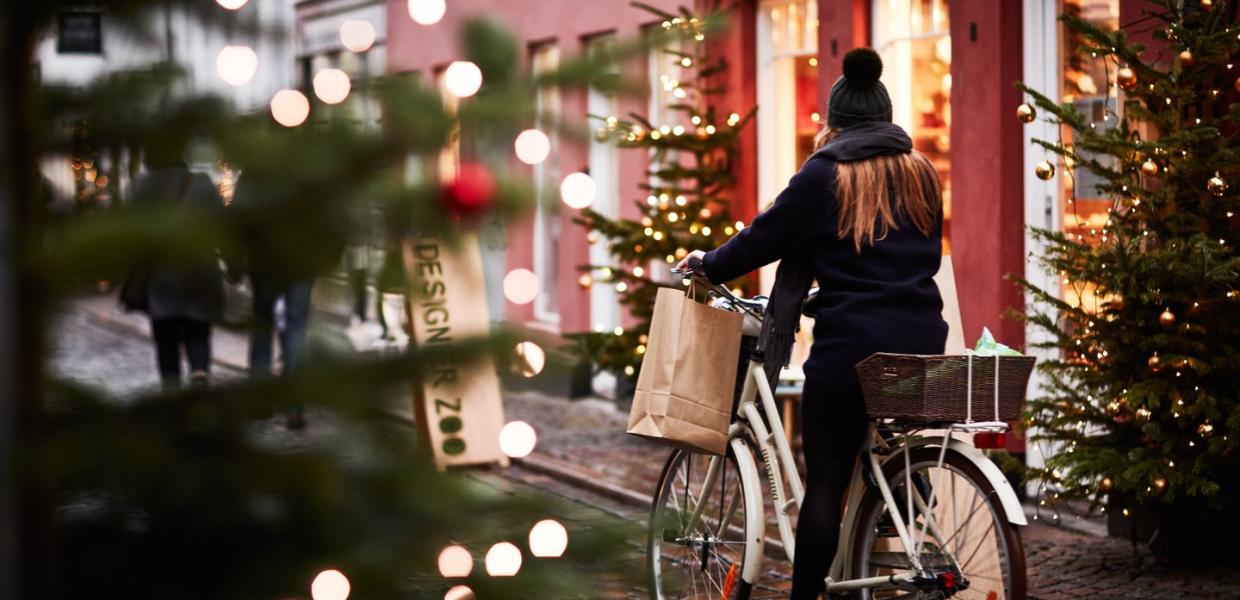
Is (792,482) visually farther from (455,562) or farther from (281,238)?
(281,238)

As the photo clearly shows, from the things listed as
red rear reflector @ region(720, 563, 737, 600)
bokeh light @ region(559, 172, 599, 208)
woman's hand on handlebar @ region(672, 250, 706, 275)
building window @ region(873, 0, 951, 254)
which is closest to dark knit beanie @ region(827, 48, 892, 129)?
woman's hand on handlebar @ region(672, 250, 706, 275)

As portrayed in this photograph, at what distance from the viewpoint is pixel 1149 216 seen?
620cm

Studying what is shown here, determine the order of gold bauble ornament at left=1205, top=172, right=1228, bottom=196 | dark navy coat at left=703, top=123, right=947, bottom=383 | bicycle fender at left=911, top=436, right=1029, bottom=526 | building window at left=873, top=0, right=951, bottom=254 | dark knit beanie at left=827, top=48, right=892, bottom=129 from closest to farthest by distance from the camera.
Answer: bicycle fender at left=911, top=436, right=1029, bottom=526
dark navy coat at left=703, top=123, right=947, bottom=383
dark knit beanie at left=827, top=48, right=892, bottom=129
gold bauble ornament at left=1205, top=172, right=1228, bottom=196
building window at left=873, top=0, right=951, bottom=254

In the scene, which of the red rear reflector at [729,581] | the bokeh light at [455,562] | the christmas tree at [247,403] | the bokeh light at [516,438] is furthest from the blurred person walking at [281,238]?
the red rear reflector at [729,581]

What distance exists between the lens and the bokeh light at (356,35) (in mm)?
1189

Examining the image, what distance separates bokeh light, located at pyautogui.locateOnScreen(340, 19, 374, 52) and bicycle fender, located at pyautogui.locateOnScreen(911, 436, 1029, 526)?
2.98m

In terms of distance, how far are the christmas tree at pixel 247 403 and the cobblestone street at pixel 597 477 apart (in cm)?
4

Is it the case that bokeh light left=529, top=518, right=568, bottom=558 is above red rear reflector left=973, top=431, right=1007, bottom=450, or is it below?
above

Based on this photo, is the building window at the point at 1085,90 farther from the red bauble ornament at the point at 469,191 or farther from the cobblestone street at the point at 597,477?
the red bauble ornament at the point at 469,191

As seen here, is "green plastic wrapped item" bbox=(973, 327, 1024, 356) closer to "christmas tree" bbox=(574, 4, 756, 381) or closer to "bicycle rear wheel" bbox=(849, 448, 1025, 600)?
"bicycle rear wheel" bbox=(849, 448, 1025, 600)

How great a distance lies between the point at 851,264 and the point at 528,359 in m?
3.16

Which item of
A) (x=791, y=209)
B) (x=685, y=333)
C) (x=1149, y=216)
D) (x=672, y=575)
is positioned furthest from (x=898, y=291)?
(x=672, y=575)

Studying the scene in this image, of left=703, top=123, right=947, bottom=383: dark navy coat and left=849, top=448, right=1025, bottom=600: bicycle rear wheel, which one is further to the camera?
left=703, top=123, right=947, bottom=383: dark navy coat

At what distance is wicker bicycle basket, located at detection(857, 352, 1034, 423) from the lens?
162 inches
